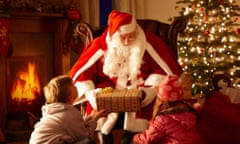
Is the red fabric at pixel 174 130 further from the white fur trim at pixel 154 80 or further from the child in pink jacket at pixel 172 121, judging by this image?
the white fur trim at pixel 154 80

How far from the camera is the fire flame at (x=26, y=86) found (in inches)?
219

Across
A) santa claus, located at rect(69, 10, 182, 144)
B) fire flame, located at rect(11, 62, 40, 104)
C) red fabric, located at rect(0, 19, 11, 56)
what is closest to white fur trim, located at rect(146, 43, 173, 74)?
santa claus, located at rect(69, 10, 182, 144)

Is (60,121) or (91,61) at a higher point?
(91,61)

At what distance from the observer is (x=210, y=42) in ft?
18.8

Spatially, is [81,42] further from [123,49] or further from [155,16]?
[123,49]

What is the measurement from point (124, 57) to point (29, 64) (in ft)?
6.99

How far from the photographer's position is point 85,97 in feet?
12.4

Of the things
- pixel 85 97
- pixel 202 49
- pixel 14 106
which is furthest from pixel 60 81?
pixel 202 49

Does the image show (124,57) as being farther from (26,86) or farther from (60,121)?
(26,86)

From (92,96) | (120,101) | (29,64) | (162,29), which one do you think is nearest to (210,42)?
(162,29)

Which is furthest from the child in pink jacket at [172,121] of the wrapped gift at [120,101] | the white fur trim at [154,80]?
the white fur trim at [154,80]

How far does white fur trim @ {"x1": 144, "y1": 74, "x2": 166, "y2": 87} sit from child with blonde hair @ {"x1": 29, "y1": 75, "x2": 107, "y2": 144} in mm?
963

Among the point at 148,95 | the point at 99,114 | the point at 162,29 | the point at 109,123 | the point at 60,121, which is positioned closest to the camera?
the point at 60,121

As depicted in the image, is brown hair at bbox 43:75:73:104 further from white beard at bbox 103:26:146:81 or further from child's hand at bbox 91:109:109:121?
white beard at bbox 103:26:146:81
